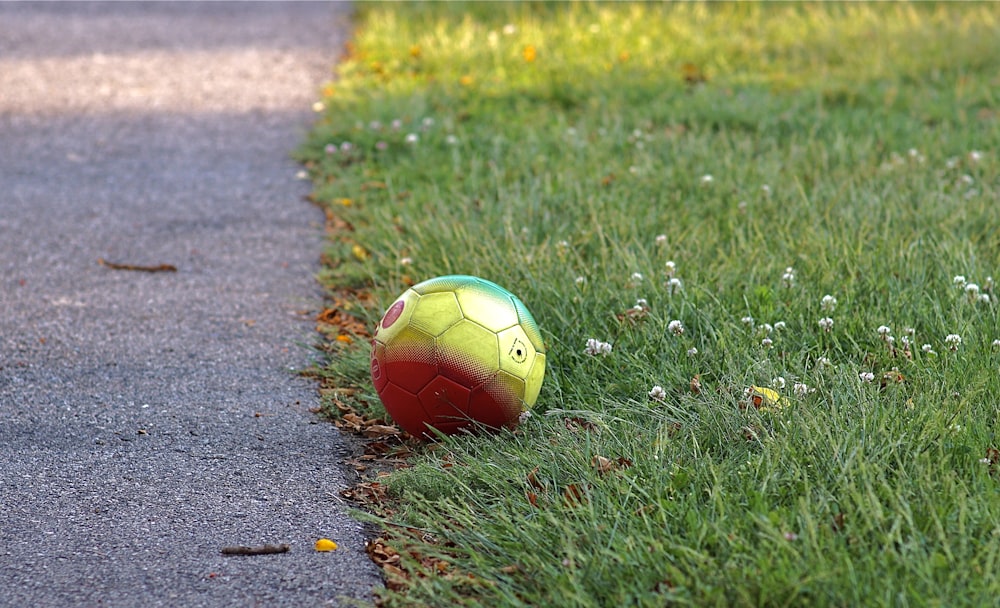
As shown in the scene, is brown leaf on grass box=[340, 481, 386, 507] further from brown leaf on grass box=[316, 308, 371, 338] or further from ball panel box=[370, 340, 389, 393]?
brown leaf on grass box=[316, 308, 371, 338]

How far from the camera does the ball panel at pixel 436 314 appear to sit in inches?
133

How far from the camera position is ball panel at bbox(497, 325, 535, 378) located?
3379 mm

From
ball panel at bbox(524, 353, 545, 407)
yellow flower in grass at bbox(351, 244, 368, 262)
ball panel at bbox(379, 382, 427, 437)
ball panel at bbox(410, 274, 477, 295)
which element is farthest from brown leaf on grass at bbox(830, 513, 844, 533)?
yellow flower in grass at bbox(351, 244, 368, 262)

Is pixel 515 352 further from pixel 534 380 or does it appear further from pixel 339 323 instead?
pixel 339 323

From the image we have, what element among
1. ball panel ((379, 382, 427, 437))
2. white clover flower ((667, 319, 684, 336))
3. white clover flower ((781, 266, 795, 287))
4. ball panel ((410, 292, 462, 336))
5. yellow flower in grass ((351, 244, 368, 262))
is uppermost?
ball panel ((410, 292, 462, 336))

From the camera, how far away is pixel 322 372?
4.05 m

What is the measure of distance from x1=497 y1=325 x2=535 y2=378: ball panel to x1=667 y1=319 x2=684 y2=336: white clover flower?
24.4 inches

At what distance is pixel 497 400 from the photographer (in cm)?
338

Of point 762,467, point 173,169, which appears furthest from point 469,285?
point 173,169

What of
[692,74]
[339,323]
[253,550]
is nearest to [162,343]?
[339,323]

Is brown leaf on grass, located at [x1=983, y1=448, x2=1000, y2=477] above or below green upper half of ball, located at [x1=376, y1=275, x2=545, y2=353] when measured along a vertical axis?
below

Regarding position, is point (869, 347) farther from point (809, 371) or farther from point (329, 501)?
point (329, 501)

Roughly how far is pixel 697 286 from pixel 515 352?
106cm

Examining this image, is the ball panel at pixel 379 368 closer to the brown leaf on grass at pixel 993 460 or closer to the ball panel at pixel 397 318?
the ball panel at pixel 397 318
